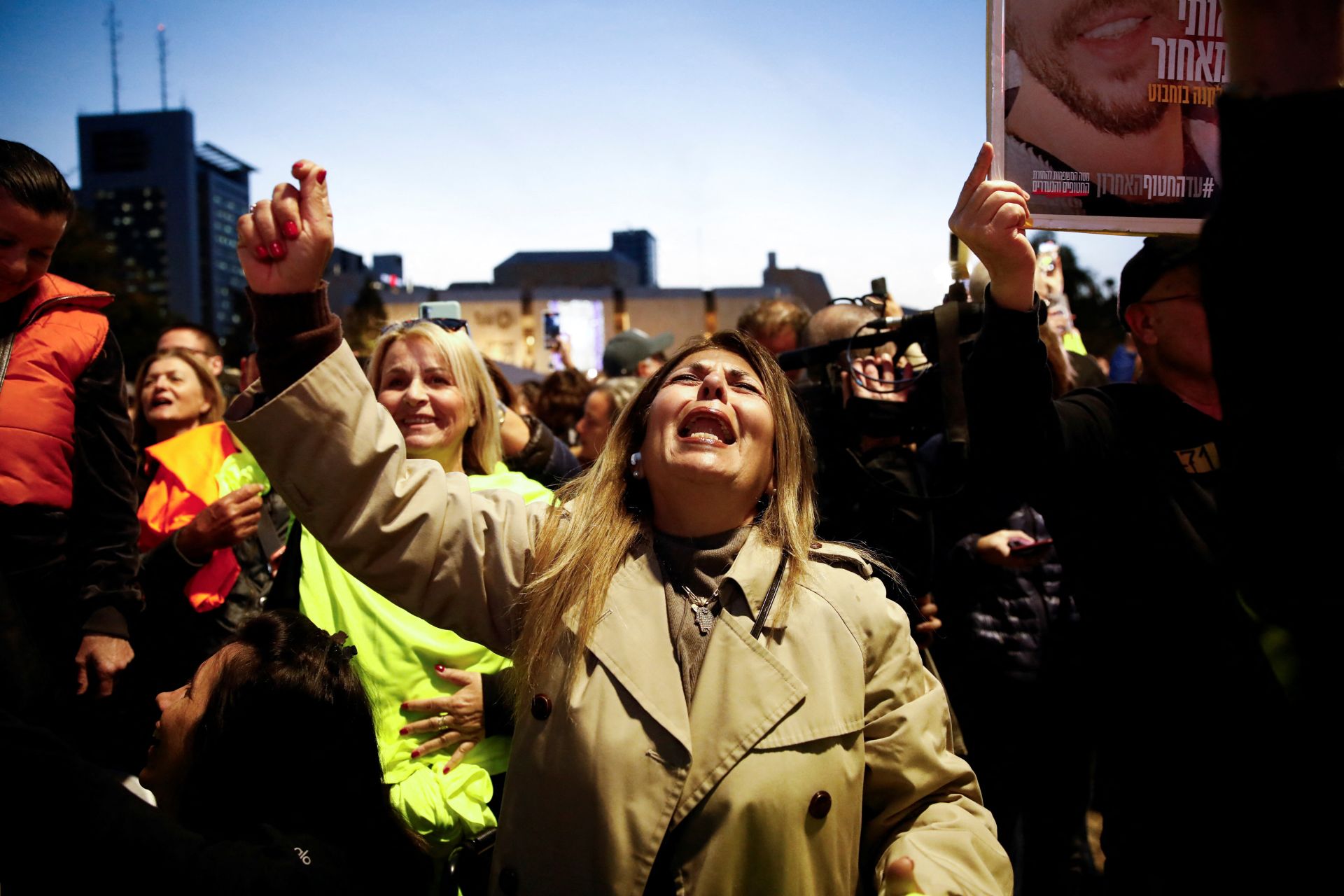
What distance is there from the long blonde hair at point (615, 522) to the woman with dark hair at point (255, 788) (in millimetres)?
349

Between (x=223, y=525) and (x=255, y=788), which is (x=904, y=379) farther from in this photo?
(x=223, y=525)

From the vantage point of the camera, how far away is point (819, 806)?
154cm

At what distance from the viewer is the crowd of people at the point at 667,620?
1.00 metres

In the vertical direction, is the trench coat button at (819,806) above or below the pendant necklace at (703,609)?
below

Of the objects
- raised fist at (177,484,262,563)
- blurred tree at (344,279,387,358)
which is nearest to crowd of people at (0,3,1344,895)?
raised fist at (177,484,262,563)

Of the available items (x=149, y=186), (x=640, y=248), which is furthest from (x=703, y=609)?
(x=640, y=248)

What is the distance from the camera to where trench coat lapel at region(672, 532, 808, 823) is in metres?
1.54

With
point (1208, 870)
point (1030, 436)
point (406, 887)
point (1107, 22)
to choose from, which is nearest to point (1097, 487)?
point (1030, 436)

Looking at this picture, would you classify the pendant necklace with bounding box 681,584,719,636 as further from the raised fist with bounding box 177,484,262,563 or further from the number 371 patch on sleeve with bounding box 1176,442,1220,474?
the raised fist with bounding box 177,484,262,563

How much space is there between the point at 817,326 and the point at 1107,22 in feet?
6.01

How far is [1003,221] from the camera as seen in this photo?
164cm

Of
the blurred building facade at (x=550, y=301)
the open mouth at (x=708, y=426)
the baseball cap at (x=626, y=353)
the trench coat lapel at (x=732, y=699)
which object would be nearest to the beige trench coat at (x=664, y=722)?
the trench coat lapel at (x=732, y=699)

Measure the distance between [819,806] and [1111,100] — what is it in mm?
1509

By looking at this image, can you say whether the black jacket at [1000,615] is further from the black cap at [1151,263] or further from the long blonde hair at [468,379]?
the long blonde hair at [468,379]
